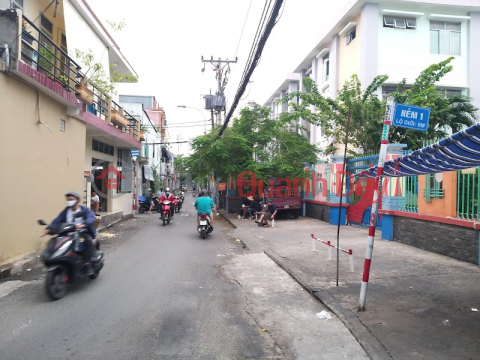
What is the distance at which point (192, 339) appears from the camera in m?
3.81

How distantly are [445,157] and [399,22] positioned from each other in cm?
1572

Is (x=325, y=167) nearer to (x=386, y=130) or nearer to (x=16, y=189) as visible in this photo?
(x=386, y=130)

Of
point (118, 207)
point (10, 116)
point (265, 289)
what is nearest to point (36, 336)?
point (265, 289)

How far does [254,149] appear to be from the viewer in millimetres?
17078

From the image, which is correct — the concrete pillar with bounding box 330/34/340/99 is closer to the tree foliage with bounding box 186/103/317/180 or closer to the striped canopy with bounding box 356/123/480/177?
the tree foliage with bounding box 186/103/317/180

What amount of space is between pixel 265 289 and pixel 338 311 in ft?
4.89

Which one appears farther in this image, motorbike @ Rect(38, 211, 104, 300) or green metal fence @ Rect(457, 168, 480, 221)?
green metal fence @ Rect(457, 168, 480, 221)

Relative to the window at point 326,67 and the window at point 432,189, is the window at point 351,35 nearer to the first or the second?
the window at point 326,67

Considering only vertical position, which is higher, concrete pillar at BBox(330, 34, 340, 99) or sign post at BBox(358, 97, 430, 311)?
concrete pillar at BBox(330, 34, 340, 99)

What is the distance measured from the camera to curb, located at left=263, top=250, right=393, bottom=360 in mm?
3540

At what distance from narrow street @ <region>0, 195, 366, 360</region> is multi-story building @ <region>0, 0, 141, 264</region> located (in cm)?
161

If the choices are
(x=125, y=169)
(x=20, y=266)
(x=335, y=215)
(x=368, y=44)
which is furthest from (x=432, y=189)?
(x=125, y=169)

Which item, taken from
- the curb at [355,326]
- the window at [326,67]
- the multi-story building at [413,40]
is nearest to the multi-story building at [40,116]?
the curb at [355,326]

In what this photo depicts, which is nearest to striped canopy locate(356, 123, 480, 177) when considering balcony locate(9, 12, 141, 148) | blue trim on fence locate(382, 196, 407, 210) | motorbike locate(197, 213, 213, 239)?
blue trim on fence locate(382, 196, 407, 210)
